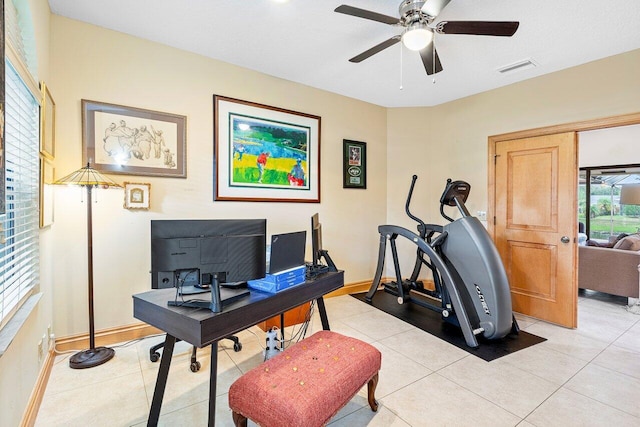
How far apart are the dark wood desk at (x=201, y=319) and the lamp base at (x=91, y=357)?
1.05 m

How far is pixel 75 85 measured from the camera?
264 cm

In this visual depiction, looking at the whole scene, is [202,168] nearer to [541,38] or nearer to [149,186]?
[149,186]

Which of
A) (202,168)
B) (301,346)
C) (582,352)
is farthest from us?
(202,168)

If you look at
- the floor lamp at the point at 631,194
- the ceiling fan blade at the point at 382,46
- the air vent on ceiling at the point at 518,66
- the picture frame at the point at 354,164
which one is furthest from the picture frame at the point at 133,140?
the floor lamp at the point at 631,194

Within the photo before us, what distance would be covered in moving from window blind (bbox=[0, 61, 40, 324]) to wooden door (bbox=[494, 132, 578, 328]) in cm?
449

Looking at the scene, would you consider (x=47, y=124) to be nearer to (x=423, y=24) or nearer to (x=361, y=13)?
(x=361, y=13)

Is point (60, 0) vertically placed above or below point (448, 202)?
above

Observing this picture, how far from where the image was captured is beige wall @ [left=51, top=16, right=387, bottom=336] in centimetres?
262

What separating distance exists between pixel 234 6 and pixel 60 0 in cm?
132

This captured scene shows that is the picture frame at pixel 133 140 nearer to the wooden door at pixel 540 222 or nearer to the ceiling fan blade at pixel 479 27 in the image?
the ceiling fan blade at pixel 479 27

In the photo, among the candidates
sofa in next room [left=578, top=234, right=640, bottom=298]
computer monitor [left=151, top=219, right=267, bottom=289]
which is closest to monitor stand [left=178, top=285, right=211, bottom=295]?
computer monitor [left=151, top=219, right=267, bottom=289]

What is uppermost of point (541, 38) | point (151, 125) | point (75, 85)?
point (541, 38)

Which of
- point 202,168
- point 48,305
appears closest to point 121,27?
point 202,168

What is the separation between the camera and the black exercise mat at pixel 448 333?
9.32 feet
